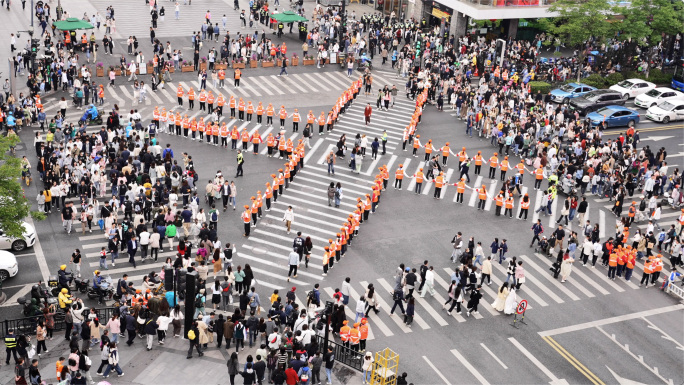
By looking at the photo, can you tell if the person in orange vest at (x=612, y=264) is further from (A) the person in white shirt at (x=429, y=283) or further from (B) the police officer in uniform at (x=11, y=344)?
(B) the police officer in uniform at (x=11, y=344)

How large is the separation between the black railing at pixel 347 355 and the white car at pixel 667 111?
33.4 meters

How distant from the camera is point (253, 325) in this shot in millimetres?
29250

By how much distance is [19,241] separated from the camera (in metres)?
35.1

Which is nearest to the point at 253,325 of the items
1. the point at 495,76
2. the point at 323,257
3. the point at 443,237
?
the point at 323,257

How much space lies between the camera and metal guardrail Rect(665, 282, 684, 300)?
3519 centimetres

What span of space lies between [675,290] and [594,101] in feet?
71.0

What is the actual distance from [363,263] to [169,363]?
10114mm

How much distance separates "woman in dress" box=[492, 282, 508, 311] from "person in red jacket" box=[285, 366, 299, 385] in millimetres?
9530

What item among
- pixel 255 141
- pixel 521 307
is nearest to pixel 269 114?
pixel 255 141

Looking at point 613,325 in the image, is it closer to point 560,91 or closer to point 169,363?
point 169,363

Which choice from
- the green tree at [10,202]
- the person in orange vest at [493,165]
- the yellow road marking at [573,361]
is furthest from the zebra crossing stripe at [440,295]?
the green tree at [10,202]

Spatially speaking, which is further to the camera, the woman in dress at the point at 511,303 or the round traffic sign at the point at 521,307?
the woman in dress at the point at 511,303

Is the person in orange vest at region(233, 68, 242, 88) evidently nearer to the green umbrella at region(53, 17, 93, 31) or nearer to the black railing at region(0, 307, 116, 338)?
the green umbrella at region(53, 17, 93, 31)

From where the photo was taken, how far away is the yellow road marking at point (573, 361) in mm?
29125
